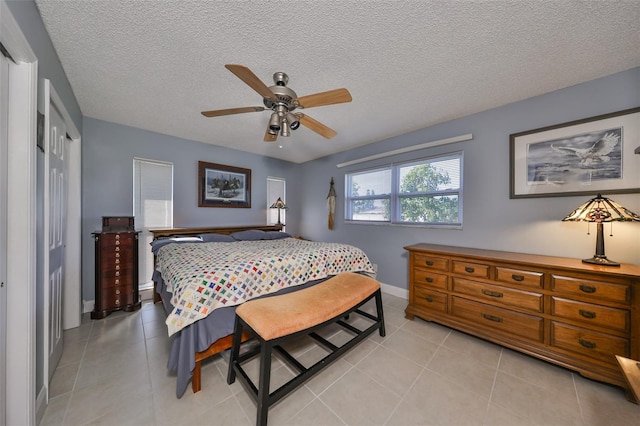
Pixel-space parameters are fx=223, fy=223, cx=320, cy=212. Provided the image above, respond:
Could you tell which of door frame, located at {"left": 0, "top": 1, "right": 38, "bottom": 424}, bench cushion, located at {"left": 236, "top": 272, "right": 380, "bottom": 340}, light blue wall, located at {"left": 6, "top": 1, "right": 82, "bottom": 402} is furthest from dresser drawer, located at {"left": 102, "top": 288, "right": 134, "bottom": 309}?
bench cushion, located at {"left": 236, "top": 272, "right": 380, "bottom": 340}

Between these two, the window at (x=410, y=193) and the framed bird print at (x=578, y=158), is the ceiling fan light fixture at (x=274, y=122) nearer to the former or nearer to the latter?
the window at (x=410, y=193)

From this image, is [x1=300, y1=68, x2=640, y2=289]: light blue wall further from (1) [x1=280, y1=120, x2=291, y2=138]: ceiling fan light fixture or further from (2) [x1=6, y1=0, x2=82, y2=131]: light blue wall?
(2) [x1=6, y1=0, x2=82, y2=131]: light blue wall

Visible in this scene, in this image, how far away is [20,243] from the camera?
46.7 inches

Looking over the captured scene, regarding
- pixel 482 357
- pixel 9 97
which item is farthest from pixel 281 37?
pixel 482 357

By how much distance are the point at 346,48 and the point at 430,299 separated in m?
2.65

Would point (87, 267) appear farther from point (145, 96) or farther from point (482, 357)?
point (482, 357)

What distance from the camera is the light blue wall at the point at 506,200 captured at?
197 centimetres

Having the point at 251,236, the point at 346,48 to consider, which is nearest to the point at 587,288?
the point at 346,48

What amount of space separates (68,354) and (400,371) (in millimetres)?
2882

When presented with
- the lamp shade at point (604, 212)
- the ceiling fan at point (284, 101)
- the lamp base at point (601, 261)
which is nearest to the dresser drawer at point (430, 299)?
the lamp base at point (601, 261)

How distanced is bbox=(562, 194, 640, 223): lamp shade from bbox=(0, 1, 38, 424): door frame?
385 cm

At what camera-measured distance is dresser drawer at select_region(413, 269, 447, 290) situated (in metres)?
2.49

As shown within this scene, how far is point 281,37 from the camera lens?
156 cm

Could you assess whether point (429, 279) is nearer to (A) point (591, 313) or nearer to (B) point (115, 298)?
(A) point (591, 313)
